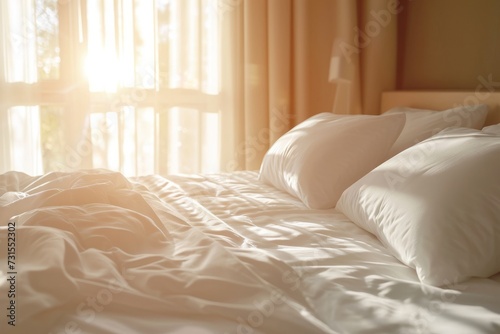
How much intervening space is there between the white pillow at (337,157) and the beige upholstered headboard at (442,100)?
409 millimetres

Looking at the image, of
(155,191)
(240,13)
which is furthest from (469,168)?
(240,13)

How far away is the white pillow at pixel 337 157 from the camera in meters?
1.87

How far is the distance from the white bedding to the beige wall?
1.39 meters

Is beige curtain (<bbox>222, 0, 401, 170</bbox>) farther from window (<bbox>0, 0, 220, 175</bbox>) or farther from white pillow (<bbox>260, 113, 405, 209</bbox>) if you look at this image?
white pillow (<bbox>260, 113, 405, 209</bbox>)

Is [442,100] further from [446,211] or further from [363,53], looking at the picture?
[446,211]

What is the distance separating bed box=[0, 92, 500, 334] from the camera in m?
0.94

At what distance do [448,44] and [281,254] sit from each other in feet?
6.52

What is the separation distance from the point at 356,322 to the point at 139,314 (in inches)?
15.9

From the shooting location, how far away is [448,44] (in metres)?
2.75

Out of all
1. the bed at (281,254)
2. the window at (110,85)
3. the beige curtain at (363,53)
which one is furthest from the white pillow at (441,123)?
the window at (110,85)

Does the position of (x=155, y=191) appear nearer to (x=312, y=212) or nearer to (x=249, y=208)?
(x=249, y=208)

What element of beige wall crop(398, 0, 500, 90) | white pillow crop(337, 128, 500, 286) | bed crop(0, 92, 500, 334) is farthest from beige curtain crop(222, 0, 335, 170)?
white pillow crop(337, 128, 500, 286)

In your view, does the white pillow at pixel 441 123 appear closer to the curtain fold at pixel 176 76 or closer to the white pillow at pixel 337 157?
the white pillow at pixel 337 157

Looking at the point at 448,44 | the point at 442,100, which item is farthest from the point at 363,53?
the point at 442,100
